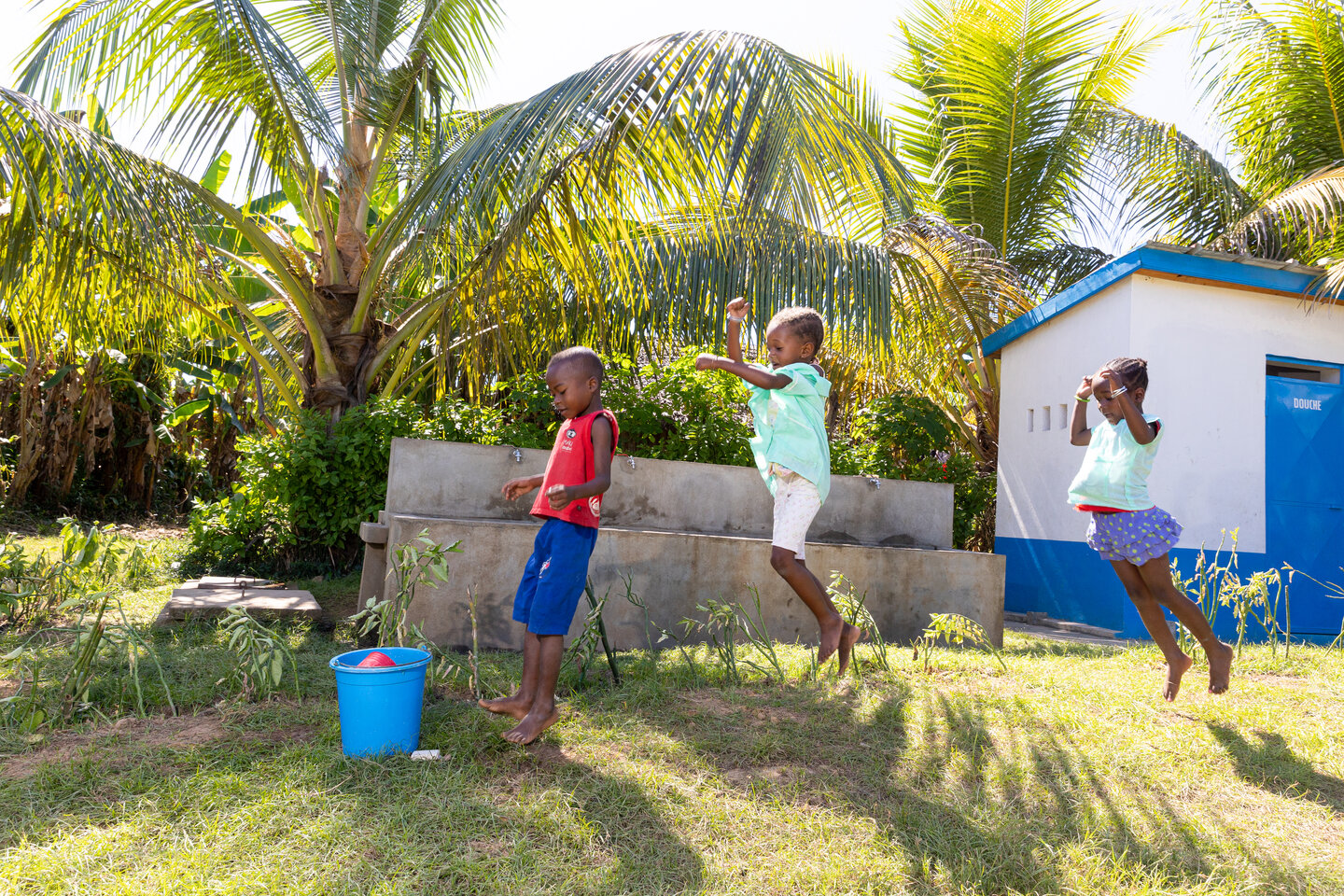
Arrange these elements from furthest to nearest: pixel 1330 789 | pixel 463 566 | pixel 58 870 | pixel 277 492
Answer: pixel 277 492
pixel 463 566
pixel 1330 789
pixel 58 870

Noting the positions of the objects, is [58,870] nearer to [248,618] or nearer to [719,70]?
[248,618]

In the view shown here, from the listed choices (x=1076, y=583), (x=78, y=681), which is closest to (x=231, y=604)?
(x=78, y=681)

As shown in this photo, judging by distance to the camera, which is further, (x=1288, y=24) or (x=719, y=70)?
(x=1288, y=24)

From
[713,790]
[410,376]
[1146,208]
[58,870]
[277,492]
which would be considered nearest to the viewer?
[58,870]

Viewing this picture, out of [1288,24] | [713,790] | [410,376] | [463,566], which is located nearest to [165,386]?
[410,376]

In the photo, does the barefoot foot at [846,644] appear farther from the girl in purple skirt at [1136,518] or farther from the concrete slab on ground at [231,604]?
the concrete slab on ground at [231,604]

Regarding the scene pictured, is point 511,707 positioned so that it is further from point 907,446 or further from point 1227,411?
point 1227,411

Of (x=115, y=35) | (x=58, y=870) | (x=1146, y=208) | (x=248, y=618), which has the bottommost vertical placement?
(x=58, y=870)

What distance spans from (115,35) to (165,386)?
682cm

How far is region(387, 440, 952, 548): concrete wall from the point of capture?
5.18 metres

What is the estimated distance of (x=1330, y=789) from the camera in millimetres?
2867

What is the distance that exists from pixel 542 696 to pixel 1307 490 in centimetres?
678

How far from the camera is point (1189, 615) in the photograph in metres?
3.60

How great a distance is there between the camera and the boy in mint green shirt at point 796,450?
3773mm
